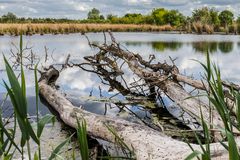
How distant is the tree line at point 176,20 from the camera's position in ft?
140

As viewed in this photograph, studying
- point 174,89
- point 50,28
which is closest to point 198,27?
point 50,28

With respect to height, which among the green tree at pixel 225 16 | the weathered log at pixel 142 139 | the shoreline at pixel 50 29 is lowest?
the weathered log at pixel 142 139

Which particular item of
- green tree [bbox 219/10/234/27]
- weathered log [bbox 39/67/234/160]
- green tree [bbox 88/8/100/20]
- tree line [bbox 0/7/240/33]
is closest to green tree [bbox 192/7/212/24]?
tree line [bbox 0/7/240/33]

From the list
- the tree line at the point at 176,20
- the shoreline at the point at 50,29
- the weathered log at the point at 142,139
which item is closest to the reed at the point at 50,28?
the shoreline at the point at 50,29

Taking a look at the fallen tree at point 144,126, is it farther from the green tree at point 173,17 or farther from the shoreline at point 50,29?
the green tree at point 173,17

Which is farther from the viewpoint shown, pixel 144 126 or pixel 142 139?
pixel 144 126

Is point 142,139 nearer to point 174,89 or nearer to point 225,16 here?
point 174,89

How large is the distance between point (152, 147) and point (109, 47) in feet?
→ 17.9

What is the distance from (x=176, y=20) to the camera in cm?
6538

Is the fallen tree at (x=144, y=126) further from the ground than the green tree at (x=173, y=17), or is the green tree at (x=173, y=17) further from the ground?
the green tree at (x=173, y=17)

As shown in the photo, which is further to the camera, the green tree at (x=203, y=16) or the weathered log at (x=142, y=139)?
the green tree at (x=203, y=16)

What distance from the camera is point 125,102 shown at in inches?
271

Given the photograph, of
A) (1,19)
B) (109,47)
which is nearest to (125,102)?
(109,47)

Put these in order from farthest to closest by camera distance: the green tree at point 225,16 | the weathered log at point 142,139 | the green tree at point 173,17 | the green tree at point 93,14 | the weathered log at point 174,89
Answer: the green tree at point 93,14, the green tree at point 173,17, the green tree at point 225,16, the weathered log at point 174,89, the weathered log at point 142,139
